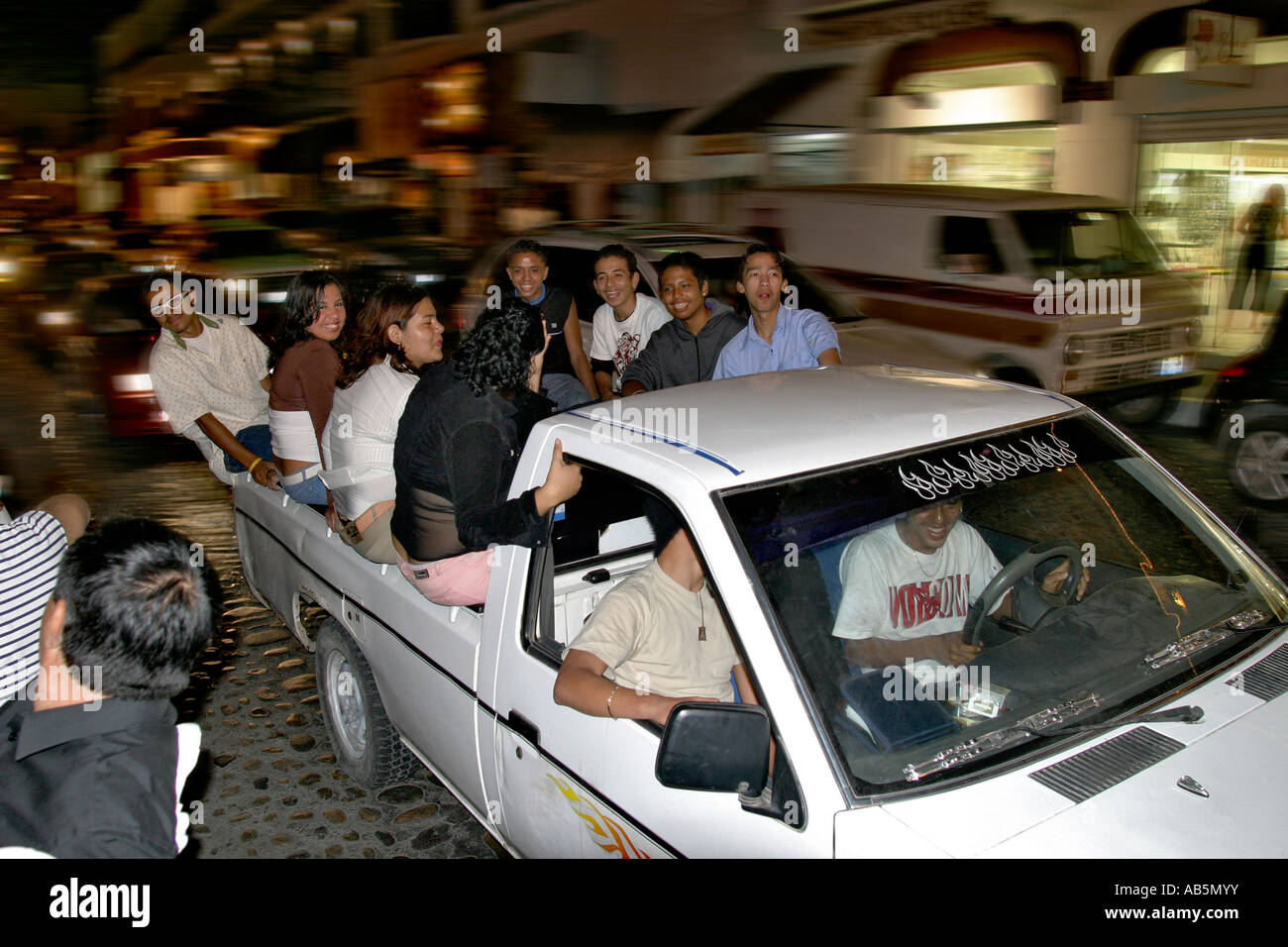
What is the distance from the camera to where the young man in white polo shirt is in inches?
211

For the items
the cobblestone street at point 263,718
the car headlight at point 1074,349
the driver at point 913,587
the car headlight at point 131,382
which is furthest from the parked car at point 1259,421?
the car headlight at point 131,382

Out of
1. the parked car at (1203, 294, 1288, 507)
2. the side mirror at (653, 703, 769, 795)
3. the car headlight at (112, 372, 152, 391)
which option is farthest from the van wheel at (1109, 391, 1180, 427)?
the car headlight at (112, 372, 152, 391)

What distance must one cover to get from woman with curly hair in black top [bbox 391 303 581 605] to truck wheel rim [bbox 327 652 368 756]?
844 mm

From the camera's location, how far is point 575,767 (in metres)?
2.55

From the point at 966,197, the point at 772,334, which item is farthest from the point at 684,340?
the point at 966,197

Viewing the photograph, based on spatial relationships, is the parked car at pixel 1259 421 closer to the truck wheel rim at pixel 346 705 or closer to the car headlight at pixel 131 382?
the truck wheel rim at pixel 346 705

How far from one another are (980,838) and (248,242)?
1053 cm

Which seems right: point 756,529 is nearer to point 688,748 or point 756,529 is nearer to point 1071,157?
point 688,748

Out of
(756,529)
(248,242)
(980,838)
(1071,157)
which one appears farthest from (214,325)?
(1071,157)

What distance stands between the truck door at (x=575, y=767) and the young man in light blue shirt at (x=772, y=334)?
6.41ft

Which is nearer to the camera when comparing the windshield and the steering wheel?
the steering wheel

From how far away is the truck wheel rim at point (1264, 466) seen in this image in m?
6.94

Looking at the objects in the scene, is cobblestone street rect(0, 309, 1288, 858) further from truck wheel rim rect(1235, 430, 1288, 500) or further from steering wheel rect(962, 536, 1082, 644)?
steering wheel rect(962, 536, 1082, 644)

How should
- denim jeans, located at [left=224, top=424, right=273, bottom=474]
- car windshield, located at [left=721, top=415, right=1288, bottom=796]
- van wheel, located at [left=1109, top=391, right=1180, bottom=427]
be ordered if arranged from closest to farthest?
1. car windshield, located at [left=721, top=415, right=1288, bottom=796]
2. denim jeans, located at [left=224, top=424, right=273, bottom=474]
3. van wheel, located at [left=1109, top=391, right=1180, bottom=427]
